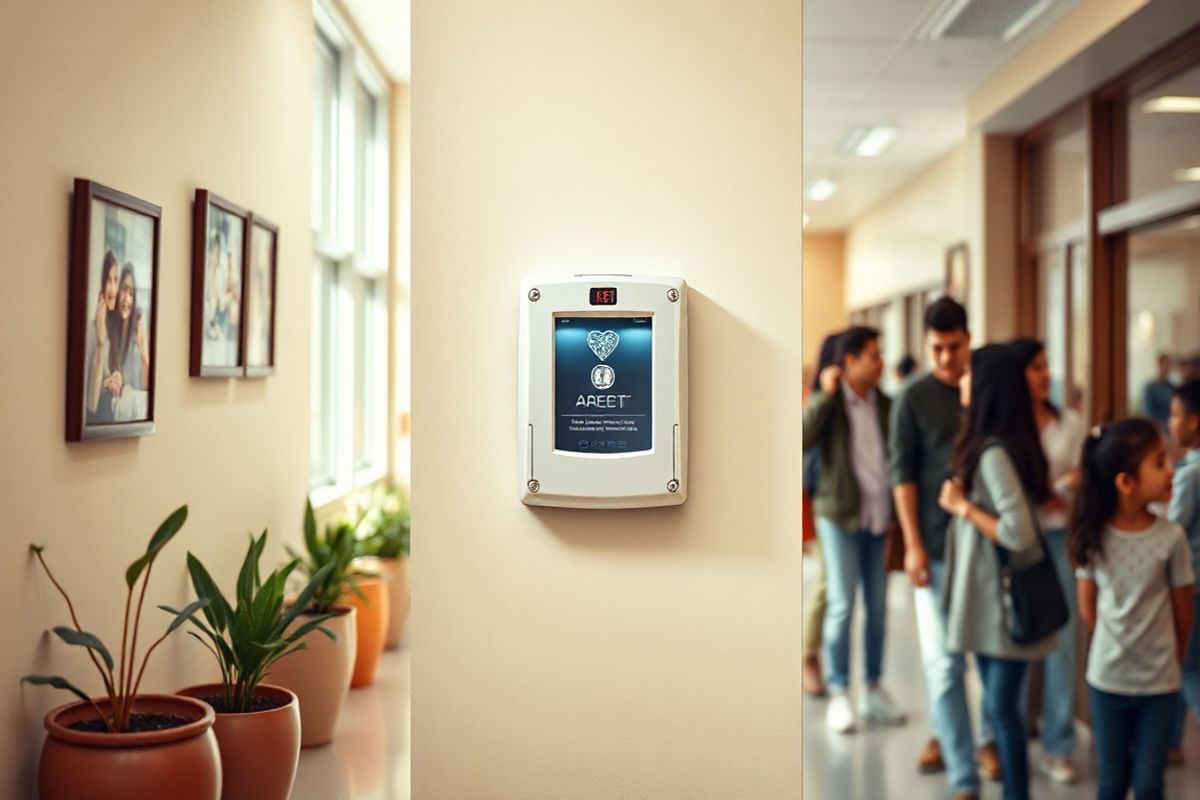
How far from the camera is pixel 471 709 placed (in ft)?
5.34

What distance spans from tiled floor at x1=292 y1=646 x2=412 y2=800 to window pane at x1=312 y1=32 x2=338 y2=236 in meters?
2.20

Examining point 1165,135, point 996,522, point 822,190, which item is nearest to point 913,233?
point 822,190

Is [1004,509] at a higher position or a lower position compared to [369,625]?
higher

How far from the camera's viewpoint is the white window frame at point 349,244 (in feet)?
17.5

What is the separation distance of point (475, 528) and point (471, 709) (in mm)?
270

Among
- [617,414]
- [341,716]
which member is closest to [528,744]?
[617,414]

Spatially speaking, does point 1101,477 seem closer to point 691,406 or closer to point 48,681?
point 691,406

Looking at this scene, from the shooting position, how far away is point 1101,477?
2.71 meters

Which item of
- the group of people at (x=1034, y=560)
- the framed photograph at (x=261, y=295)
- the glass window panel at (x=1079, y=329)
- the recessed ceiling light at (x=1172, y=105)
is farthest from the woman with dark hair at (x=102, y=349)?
the glass window panel at (x=1079, y=329)

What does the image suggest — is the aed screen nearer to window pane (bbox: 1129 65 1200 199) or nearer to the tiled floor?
the tiled floor

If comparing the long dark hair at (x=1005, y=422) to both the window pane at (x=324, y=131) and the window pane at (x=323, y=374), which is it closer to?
Answer: the window pane at (x=324, y=131)

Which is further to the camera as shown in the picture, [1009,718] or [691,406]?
[1009,718]

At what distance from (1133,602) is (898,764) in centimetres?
128

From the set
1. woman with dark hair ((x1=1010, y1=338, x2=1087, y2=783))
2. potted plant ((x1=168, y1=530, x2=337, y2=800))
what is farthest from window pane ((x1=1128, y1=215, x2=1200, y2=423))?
potted plant ((x1=168, y1=530, x2=337, y2=800))
